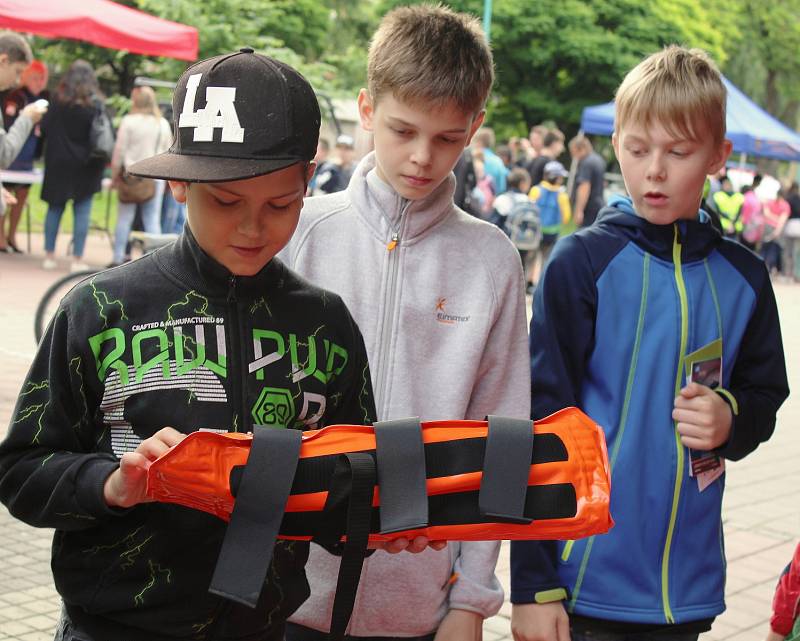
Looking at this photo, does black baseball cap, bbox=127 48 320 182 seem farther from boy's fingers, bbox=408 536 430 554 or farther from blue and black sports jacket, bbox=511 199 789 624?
blue and black sports jacket, bbox=511 199 789 624

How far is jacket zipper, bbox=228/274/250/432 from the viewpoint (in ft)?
6.55

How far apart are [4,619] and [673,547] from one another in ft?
9.27

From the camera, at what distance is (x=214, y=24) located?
25.8 meters

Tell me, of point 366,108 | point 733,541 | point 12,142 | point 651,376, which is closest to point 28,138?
point 12,142

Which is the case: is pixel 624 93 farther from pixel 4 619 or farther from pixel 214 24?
pixel 214 24

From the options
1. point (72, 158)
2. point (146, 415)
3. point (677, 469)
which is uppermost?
point (146, 415)

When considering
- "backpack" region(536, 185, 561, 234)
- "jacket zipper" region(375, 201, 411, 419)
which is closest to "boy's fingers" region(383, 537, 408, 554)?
"jacket zipper" region(375, 201, 411, 419)

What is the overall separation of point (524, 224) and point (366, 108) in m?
12.5

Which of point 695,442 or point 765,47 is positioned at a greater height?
point 695,442

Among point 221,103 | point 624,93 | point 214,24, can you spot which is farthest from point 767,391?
point 214,24

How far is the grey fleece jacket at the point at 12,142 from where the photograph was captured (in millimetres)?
9148

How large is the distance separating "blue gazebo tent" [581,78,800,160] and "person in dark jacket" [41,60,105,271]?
13.7 meters

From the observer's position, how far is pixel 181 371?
1970mm

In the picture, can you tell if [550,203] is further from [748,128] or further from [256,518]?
[256,518]
